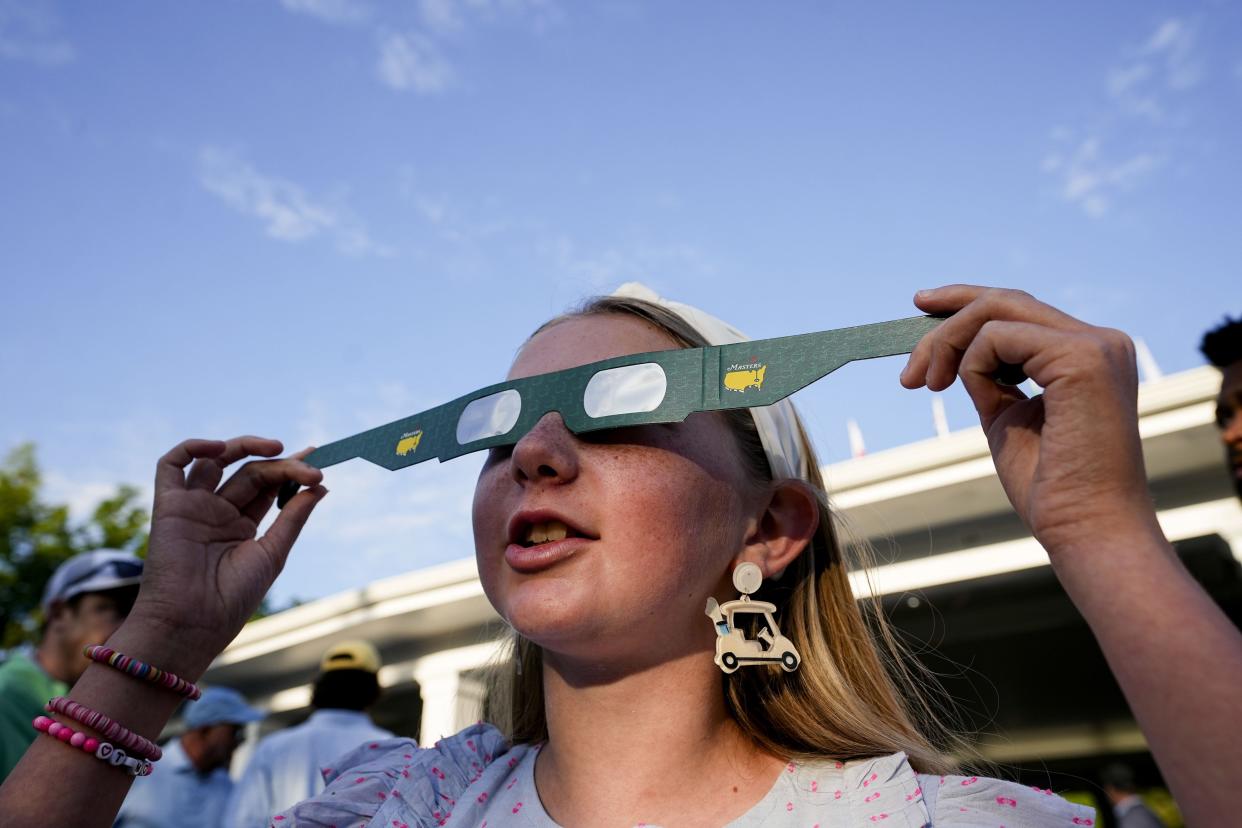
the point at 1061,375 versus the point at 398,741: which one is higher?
the point at 1061,375

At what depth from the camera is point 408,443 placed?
182 cm

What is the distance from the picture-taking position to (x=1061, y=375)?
1098 millimetres

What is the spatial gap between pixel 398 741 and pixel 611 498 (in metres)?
0.88

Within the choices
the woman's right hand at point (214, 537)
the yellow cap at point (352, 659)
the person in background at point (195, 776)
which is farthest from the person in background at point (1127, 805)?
the woman's right hand at point (214, 537)

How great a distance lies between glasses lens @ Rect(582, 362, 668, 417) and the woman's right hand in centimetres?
83

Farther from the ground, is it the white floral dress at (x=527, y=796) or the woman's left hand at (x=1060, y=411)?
the woman's left hand at (x=1060, y=411)

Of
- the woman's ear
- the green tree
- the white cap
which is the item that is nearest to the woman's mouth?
the woman's ear

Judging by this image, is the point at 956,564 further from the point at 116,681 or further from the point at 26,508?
the point at 26,508

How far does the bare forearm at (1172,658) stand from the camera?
0.91 metres

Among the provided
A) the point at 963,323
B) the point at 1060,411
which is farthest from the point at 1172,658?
the point at 963,323

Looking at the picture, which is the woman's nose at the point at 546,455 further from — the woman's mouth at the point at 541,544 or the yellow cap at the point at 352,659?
the yellow cap at the point at 352,659

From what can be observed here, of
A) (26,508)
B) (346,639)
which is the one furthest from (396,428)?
(26,508)

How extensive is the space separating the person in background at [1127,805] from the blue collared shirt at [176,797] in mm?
6305

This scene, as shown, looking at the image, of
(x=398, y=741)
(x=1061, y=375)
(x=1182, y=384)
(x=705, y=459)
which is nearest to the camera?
(x=1061, y=375)
